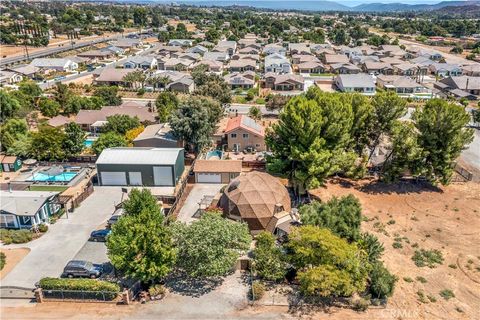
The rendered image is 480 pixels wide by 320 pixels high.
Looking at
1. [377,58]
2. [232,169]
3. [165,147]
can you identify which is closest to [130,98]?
[165,147]

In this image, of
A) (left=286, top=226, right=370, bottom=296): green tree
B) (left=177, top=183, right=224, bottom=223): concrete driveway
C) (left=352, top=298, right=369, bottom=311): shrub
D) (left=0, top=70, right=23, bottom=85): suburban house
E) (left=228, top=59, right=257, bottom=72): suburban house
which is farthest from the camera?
(left=228, top=59, right=257, bottom=72): suburban house

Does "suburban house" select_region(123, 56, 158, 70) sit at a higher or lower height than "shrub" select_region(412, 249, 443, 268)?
higher

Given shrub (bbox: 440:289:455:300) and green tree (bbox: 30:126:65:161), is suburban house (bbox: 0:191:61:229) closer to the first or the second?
green tree (bbox: 30:126:65:161)

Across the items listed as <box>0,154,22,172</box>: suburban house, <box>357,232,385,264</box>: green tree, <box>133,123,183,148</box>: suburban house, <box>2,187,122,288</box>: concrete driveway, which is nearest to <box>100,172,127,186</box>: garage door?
<box>2,187,122,288</box>: concrete driveway

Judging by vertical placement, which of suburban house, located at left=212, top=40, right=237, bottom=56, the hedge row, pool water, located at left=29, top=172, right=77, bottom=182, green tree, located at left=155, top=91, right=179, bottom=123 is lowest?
pool water, located at left=29, top=172, right=77, bottom=182

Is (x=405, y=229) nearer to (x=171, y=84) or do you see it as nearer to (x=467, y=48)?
(x=171, y=84)

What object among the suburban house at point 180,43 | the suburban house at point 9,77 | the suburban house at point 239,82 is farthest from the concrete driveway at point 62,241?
the suburban house at point 180,43
